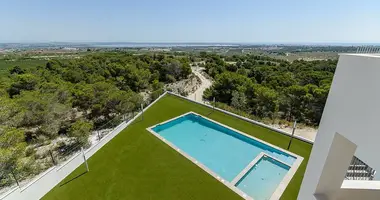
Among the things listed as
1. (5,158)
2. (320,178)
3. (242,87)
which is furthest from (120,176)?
(242,87)

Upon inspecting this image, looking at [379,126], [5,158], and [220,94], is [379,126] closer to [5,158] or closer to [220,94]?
[5,158]

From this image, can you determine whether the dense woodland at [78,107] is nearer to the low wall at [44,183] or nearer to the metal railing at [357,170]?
the low wall at [44,183]

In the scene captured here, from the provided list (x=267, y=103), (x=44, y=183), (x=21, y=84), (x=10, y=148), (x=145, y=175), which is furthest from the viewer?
(x=21, y=84)

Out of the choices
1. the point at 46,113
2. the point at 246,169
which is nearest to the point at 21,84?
the point at 46,113

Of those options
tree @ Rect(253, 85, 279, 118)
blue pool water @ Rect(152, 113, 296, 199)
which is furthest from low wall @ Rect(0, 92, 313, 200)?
tree @ Rect(253, 85, 279, 118)

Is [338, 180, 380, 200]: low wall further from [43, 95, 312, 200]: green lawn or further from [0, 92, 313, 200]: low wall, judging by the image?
[0, 92, 313, 200]: low wall

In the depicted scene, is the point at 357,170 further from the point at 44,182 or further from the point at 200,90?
the point at 200,90

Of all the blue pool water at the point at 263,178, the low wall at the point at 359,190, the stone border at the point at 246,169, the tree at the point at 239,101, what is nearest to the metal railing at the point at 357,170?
the low wall at the point at 359,190
